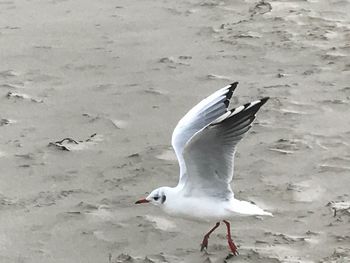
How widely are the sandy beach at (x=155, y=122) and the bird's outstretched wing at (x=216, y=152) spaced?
308 millimetres

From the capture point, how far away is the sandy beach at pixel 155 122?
186 inches

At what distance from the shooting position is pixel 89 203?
16.7 ft

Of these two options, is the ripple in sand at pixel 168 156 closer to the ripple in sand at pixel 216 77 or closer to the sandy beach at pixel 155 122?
the sandy beach at pixel 155 122

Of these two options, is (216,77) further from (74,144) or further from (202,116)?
(202,116)

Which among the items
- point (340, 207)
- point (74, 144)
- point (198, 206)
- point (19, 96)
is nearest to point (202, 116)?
point (198, 206)

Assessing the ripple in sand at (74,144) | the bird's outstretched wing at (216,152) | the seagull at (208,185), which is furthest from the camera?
the ripple in sand at (74,144)

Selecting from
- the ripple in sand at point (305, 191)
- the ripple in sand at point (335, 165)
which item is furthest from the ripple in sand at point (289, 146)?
the ripple in sand at point (305, 191)

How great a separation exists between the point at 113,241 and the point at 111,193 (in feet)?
1.76

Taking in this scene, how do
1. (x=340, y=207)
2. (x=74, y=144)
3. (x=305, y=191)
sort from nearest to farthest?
(x=340, y=207)
(x=305, y=191)
(x=74, y=144)

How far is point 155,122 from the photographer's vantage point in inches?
242

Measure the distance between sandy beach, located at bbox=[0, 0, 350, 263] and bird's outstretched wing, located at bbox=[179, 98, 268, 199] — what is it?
308 millimetres

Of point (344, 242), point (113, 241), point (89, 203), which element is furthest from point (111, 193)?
point (344, 242)

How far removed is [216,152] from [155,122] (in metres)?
→ 1.71

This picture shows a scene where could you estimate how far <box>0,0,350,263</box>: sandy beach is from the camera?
15.5 ft
